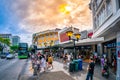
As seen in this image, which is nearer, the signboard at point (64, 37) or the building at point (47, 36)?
the signboard at point (64, 37)

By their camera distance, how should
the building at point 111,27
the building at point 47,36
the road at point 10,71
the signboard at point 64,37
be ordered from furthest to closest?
the building at point 47,36 < the signboard at point 64,37 < the road at point 10,71 < the building at point 111,27

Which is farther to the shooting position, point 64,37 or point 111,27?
point 64,37

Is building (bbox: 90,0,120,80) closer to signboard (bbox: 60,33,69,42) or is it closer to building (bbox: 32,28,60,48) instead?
signboard (bbox: 60,33,69,42)

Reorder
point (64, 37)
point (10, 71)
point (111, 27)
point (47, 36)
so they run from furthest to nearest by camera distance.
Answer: point (47, 36)
point (64, 37)
point (10, 71)
point (111, 27)

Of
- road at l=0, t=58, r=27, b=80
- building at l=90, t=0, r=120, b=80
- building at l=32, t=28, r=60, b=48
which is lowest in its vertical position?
road at l=0, t=58, r=27, b=80

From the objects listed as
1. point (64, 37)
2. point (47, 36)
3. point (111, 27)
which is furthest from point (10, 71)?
point (47, 36)

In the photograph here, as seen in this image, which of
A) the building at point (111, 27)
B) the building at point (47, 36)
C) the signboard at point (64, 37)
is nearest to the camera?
the building at point (111, 27)

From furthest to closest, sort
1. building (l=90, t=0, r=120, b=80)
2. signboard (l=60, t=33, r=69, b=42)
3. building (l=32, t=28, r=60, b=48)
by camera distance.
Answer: building (l=32, t=28, r=60, b=48)
signboard (l=60, t=33, r=69, b=42)
building (l=90, t=0, r=120, b=80)

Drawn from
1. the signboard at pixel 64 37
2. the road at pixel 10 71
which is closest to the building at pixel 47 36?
the signboard at pixel 64 37

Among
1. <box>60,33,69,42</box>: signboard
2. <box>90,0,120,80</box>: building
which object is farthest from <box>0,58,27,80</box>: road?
<box>60,33,69,42</box>: signboard

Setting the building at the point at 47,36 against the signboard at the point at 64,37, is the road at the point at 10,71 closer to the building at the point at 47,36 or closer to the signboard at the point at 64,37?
the signboard at the point at 64,37

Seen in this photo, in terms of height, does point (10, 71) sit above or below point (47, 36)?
below

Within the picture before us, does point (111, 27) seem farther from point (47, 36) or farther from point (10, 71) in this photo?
point (47, 36)

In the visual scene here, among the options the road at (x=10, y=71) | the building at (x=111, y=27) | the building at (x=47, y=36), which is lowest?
the road at (x=10, y=71)
